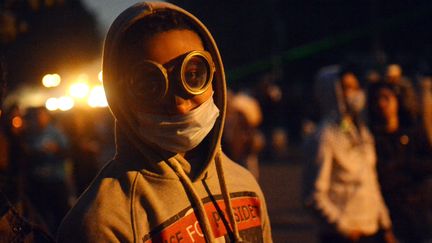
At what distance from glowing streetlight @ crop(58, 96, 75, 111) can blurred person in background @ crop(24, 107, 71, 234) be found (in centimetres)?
127

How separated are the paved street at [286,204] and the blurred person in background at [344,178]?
158 inches

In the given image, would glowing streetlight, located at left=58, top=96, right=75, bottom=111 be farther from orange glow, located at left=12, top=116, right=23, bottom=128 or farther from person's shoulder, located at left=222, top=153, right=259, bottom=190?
person's shoulder, located at left=222, top=153, right=259, bottom=190

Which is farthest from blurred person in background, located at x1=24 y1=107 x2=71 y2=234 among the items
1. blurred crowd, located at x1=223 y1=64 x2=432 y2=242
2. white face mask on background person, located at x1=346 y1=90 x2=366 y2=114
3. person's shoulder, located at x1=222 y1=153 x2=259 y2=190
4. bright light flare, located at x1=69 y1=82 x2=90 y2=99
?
person's shoulder, located at x1=222 y1=153 x2=259 y2=190

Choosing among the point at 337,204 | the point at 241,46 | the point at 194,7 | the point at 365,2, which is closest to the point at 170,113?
the point at 337,204

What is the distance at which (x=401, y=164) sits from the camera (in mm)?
6707

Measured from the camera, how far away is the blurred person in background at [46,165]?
391 inches

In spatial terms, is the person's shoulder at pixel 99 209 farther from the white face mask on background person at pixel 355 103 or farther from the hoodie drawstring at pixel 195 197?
the white face mask on background person at pixel 355 103

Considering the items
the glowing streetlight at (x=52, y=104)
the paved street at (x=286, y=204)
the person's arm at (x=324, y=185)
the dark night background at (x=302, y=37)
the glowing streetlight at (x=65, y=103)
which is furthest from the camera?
the dark night background at (x=302, y=37)

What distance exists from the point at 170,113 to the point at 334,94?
3.99 meters

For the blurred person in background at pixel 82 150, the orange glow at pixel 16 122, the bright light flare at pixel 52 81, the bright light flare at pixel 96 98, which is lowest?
the blurred person in background at pixel 82 150

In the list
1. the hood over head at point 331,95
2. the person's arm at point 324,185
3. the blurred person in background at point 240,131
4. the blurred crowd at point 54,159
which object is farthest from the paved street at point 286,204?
the person's arm at point 324,185

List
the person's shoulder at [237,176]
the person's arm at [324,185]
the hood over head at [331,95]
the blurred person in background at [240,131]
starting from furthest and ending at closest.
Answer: the blurred person in background at [240,131], the hood over head at [331,95], the person's arm at [324,185], the person's shoulder at [237,176]

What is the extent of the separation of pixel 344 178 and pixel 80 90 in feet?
21.4

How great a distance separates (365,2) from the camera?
36781 mm
